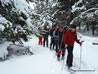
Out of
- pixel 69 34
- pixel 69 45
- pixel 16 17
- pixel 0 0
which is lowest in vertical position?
pixel 69 45

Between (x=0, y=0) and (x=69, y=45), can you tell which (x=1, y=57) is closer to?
(x=0, y=0)

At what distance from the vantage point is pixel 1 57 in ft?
23.6

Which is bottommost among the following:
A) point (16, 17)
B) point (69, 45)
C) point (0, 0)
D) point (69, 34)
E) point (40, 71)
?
point (40, 71)

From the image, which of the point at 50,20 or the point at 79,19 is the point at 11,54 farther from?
the point at 50,20

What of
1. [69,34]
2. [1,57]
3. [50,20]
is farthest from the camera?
[50,20]

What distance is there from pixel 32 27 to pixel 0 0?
8.18 feet

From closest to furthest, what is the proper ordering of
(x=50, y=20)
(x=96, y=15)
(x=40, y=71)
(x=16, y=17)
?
(x=40, y=71)
(x=16, y=17)
(x=96, y=15)
(x=50, y=20)

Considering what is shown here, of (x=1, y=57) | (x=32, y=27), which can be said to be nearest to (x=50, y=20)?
(x=32, y=27)

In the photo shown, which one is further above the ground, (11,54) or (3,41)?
(3,41)

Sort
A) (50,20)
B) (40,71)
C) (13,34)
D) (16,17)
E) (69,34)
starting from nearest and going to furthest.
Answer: (40,71) < (69,34) < (13,34) < (16,17) < (50,20)

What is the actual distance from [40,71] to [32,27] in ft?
12.6

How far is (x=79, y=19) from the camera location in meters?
13.4

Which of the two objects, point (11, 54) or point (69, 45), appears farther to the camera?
point (11, 54)

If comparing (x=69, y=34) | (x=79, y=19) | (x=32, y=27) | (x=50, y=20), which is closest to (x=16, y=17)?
(x=32, y=27)
